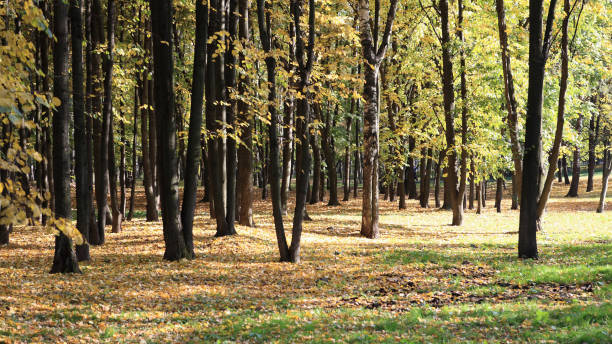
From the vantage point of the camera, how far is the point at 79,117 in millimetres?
11680

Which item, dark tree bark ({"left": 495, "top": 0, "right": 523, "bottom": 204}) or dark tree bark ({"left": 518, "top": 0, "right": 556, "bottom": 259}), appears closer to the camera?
dark tree bark ({"left": 518, "top": 0, "right": 556, "bottom": 259})

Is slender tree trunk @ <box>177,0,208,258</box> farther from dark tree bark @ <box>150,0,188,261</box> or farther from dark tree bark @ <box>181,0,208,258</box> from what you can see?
dark tree bark @ <box>150,0,188,261</box>

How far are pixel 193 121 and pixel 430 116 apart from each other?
60.3 ft

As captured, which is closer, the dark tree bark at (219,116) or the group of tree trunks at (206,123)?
the group of tree trunks at (206,123)

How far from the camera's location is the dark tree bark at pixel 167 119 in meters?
12.9

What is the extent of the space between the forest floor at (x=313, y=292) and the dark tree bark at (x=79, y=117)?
1.52 meters

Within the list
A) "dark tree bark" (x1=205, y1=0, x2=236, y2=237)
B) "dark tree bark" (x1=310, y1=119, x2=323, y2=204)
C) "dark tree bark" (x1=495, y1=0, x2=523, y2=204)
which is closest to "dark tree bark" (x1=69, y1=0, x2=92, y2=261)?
"dark tree bark" (x1=205, y1=0, x2=236, y2=237)

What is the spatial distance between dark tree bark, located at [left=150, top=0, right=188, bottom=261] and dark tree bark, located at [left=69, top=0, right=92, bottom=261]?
1.81 meters

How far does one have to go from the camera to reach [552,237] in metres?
Answer: 19.1

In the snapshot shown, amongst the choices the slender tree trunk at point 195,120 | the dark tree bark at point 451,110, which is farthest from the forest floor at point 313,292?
the dark tree bark at point 451,110

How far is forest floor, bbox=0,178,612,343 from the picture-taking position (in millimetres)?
7477

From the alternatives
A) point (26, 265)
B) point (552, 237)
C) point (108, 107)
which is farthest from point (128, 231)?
point (552, 237)

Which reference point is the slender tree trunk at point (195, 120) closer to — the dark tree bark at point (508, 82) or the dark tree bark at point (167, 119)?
the dark tree bark at point (167, 119)

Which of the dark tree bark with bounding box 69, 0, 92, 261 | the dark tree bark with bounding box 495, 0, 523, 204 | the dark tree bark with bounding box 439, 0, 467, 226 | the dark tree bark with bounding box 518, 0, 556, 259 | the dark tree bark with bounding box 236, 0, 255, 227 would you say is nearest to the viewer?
the dark tree bark with bounding box 69, 0, 92, 261
